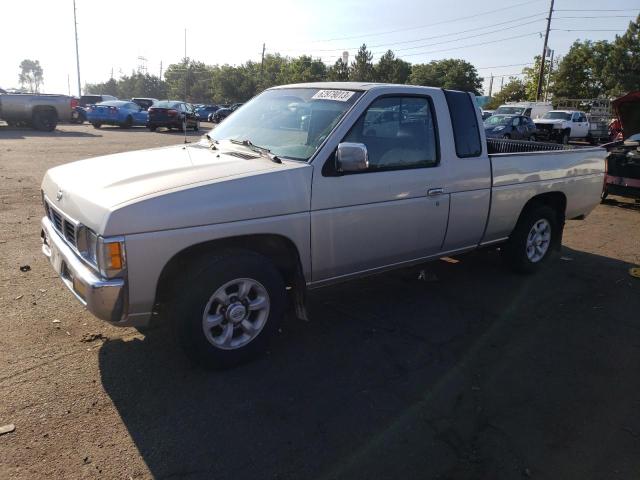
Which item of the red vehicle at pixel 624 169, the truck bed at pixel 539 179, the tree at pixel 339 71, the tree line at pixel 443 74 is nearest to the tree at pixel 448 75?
the tree line at pixel 443 74

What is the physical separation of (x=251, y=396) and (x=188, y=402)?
1.28 feet

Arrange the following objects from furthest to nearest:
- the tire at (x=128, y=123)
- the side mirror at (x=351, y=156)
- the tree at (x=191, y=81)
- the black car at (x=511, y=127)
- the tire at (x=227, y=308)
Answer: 1. the tree at (x=191, y=81)
2. the tire at (x=128, y=123)
3. the black car at (x=511, y=127)
4. the side mirror at (x=351, y=156)
5. the tire at (x=227, y=308)

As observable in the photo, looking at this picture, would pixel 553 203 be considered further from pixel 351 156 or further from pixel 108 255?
pixel 108 255

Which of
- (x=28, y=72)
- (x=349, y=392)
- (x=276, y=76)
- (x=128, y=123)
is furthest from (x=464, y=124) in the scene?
(x=28, y=72)

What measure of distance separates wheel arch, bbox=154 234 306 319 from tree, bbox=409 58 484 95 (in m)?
61.7

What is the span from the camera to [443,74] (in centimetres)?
6494

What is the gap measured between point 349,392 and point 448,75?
215 ft

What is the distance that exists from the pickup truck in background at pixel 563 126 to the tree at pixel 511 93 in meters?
39.6

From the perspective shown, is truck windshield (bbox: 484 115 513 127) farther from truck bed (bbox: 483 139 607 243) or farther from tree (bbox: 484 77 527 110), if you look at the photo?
tree (bbox: 484 77 527 110)

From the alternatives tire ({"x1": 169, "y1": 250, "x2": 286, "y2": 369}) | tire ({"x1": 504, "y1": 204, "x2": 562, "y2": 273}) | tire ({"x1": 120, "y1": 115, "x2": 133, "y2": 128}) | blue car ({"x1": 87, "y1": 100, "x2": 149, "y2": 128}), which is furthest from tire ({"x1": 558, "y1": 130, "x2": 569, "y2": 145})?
tire ({"x1": 169, "y1": 250, "x2": 286, "y2": 369})

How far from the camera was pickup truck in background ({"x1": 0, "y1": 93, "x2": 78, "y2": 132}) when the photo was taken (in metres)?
20.6

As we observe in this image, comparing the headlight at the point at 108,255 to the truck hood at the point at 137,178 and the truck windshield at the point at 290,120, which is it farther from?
the truck windshield at the point at 290,120

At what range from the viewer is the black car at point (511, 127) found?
21.6 metres

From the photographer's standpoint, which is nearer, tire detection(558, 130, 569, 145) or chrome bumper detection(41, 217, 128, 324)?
chrome bumper detection(41, 217, 128, 324)
